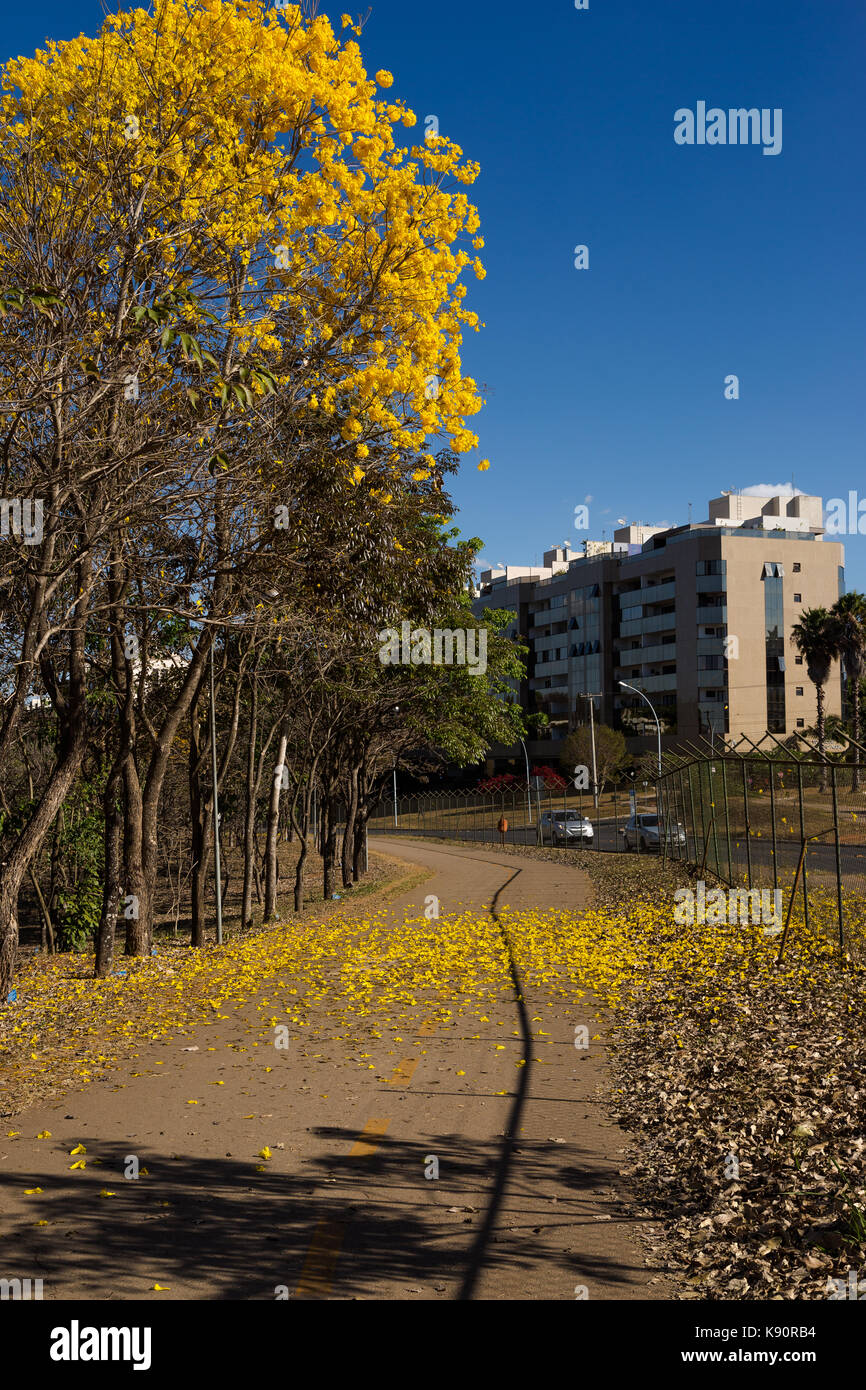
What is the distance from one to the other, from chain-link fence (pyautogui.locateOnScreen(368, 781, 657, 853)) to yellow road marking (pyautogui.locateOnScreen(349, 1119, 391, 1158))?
34.7 metres

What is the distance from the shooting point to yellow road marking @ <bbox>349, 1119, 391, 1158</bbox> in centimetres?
719

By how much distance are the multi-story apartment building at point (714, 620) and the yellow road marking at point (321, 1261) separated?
243 feet

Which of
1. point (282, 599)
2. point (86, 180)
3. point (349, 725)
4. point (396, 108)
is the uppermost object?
point (396, 108)

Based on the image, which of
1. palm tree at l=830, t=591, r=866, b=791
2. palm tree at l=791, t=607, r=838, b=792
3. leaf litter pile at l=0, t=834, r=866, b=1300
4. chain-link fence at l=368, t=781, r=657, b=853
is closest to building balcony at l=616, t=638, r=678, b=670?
chain-link fence at l=368, t=781, r=657, b=853

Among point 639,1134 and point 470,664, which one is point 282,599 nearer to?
point 639,1134

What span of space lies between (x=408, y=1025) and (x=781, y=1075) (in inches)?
158

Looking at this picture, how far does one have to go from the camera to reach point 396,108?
13289 millimetres

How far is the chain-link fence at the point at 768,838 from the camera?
14.8 m

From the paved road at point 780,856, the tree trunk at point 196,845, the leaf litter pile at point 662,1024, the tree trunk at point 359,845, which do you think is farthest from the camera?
the tree trunk at point 359,845

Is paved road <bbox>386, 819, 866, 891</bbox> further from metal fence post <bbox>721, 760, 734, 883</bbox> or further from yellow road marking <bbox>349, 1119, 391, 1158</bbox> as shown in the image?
yellow road marking <bbox>349, 1119, 391, 1158</bbox>

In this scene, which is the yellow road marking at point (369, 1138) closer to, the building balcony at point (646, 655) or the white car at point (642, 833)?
the white car at point (642, 833)

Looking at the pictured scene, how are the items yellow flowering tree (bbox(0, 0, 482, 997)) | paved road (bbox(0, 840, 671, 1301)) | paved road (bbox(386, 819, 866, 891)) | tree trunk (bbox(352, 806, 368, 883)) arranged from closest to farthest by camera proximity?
paved road (bbox(0, 840, 671, 1301)) < yellow flowering tree (bbox(0, 0, 482, 997)) < paved road (bbox(386, 819, 866, 891)) < tree trunk (bbox(352, 806, 368, 883))

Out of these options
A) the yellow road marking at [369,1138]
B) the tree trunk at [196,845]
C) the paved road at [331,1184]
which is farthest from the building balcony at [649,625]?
the yellow road marking at [369,1138]

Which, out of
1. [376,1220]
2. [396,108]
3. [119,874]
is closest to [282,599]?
[119,874]
